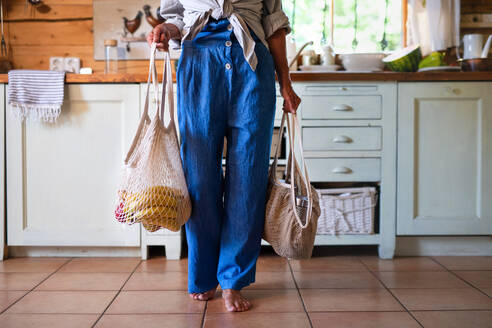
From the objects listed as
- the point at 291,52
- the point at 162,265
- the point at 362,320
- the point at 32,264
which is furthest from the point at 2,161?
the point at 362,320

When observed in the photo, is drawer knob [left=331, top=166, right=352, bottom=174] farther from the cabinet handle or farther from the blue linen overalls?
the blue linen overalls

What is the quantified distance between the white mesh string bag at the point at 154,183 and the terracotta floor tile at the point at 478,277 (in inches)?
46.4

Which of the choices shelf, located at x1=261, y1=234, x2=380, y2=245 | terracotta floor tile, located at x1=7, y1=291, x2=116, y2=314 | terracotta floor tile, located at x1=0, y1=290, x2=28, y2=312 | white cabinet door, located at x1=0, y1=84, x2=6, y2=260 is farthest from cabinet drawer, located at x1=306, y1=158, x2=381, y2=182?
white cabinet door, located at x1=0, y1=84, x2=6, y2=260

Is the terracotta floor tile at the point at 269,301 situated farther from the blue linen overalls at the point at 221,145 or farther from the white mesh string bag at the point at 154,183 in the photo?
the white mesh string bag at the point at 154,183

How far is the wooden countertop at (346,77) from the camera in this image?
223cm

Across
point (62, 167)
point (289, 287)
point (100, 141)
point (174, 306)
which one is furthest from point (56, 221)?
point (289, 287)

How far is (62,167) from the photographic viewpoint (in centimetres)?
228

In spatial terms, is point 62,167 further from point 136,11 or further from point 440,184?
point 440,184

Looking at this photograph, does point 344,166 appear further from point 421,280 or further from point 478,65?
point 478,65

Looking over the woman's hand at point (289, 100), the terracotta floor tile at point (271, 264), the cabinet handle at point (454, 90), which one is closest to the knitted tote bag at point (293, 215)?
the woman's hand at point (289, 100)

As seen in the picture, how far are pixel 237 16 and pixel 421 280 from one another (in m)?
1.25

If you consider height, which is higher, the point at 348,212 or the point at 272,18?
the point at 272,18

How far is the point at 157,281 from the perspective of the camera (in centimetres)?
194

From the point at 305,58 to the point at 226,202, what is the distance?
1.35 metres
